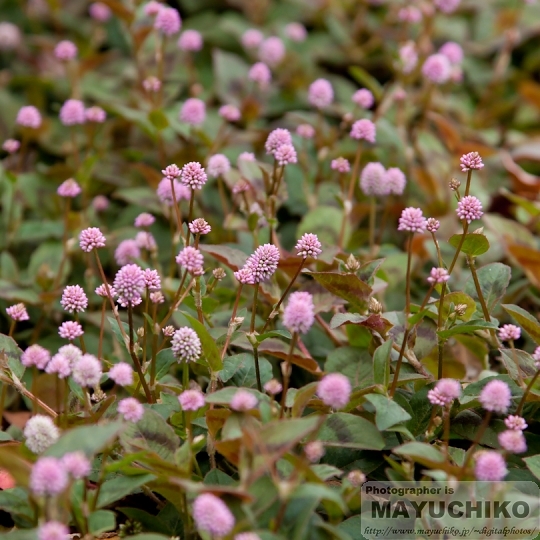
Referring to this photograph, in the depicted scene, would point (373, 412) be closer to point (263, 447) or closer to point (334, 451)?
point (334, 451)

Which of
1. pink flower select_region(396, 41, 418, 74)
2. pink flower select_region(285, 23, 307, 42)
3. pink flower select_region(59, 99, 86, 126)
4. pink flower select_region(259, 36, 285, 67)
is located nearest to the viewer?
pink flower select_region(59, 99, 86, 126)

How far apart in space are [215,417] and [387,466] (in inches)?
12.5

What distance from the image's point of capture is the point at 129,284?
1.12m

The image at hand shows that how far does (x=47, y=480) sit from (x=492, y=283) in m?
0.84

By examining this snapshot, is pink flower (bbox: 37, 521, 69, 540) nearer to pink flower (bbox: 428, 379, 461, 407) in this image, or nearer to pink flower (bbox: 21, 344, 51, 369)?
pink flower (bbox: 21, 344, 51, 369)

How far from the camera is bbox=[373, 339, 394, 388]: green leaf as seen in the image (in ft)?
3.81

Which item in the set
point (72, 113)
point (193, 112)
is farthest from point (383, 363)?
point (72, 113)

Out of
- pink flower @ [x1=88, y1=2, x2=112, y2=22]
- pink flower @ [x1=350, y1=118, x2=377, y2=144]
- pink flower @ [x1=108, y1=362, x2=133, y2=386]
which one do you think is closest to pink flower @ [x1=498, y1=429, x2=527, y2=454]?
pink flower @ [x1=108, y1=362, x2=133, y2=386]

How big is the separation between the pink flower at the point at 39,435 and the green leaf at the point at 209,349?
0.26 meters

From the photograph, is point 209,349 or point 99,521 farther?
point 209,349

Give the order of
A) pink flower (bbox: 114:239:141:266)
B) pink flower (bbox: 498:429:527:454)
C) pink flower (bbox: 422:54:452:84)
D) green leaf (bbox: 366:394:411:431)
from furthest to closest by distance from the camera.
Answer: pink flower (bbox: 422:54:452:84), pink flower (bbox: 114:239:141:266), green leaf (bbox: 366:394:411:431), pink flower (bbox: 498:429:527:454)

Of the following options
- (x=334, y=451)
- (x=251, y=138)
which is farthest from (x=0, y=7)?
(x=334, y=451)

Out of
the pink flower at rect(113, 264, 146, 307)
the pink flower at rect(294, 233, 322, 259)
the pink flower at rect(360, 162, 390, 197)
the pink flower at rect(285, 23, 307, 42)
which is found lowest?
the pink flower at rect(360, 162, 390, 197)

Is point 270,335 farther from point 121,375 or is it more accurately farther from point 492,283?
point 492,283
